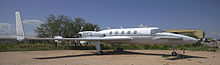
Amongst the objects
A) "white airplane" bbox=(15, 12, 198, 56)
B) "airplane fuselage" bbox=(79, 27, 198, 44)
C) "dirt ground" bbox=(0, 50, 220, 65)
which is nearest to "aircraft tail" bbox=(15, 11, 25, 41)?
"white airplane" bbox=(15, 12, 198, 56)

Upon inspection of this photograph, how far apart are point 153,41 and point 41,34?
21.4 metres

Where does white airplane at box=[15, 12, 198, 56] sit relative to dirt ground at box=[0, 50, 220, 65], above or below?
above

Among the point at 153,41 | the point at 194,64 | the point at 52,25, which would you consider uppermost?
the point at 52,25

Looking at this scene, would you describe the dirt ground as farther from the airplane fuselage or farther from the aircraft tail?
the aircraft tail

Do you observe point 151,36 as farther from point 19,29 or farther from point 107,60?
point 19,29

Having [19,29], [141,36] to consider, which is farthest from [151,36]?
[19,29]

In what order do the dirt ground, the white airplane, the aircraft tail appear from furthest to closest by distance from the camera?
1. the white airplane
2. the aircraft tail
3. the dirt ground

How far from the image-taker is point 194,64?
11.9 meters

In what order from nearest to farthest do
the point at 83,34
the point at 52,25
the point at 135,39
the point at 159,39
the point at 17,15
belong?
the point at 17,15 → the point at 159,39 → the point at 135,39 → the point at 83,34 → the point at 52,25

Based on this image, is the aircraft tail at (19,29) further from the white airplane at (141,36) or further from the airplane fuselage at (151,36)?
the airplane fuselage at (151,36)

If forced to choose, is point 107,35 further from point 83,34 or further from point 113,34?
point 83,34

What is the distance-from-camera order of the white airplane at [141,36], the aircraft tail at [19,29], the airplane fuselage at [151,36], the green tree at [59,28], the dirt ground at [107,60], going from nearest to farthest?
the dirt ground at [107,60] < the aircraft tail at [19,29] < the white airplane at [141,36] < the airplane fuselage at [151,36] < the green tree at [59,28]

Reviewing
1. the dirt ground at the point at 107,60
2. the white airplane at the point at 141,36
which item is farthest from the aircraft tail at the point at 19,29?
the dirt ground at the point at 107,60

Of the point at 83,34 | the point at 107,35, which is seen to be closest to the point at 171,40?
the point at 107,35
